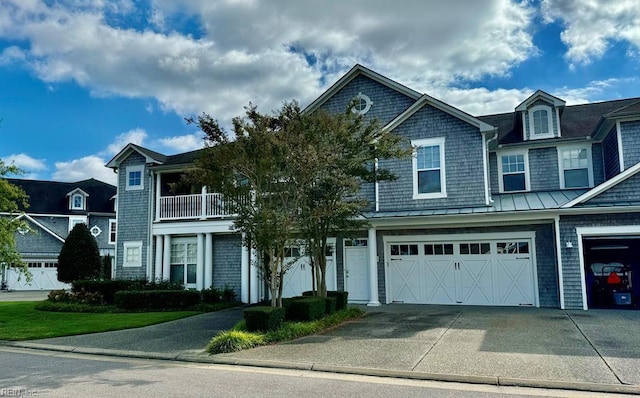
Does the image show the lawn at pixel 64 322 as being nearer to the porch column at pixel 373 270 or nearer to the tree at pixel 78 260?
the tree at pixel 78 260

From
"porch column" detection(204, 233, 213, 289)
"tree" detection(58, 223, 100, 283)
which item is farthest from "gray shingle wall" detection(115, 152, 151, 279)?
"porch column" detection(204, 233, 213, 289)

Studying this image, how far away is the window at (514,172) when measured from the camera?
1791 centimetres

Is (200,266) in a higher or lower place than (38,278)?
higher

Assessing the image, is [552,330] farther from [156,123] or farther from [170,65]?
[156,123]

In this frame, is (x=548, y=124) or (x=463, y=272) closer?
(x=463, y=272)

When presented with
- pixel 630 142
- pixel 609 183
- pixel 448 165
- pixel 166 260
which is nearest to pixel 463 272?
pixel 448 165

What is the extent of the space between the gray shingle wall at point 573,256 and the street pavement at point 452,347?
619 millimetres

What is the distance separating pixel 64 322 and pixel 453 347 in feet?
37.7

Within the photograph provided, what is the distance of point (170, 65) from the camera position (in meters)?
14.9

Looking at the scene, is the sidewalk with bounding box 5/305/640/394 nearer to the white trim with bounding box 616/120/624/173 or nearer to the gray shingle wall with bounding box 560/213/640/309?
the gray shingle wall with bounding box 560/213/640/309

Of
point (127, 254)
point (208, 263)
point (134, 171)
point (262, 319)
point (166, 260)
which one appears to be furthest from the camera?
point (134, 171)

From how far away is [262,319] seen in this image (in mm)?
10891

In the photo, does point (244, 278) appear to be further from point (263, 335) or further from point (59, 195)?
point (59, 195)

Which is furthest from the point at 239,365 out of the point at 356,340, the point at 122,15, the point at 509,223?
the point at 509,223
